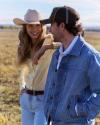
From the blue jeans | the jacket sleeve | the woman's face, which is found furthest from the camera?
the woman's face

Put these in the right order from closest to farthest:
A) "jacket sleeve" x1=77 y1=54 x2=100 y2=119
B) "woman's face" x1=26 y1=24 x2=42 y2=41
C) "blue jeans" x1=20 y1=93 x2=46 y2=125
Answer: "jacket sleeve" x1=77 y1=54 x2=100 y2=119 < "blue jeans" x1=20 y1=93 x2=46 y2=125 < "woman's face" x1=26 y1=24 x2=42 y2=41

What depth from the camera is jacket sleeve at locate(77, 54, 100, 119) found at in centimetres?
419

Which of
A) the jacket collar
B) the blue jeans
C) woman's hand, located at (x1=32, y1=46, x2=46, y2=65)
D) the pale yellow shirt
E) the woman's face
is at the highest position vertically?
the jacket collar

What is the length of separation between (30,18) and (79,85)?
1.58 metres

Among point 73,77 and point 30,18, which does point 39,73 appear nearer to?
point 30,18

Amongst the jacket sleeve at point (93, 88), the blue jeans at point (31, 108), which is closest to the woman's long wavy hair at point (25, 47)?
the blue jeans at point (31, 108)

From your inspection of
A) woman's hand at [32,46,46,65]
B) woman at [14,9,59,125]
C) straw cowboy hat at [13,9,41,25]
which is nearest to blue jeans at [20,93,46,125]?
woman at [14,9,59,125]

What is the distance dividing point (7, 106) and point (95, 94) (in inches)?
256

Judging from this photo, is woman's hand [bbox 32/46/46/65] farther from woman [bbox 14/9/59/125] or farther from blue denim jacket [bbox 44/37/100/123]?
blue denim jacket [bbox 44/37/100/123]

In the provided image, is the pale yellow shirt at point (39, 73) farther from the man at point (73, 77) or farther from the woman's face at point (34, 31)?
the man at point (73, 77)

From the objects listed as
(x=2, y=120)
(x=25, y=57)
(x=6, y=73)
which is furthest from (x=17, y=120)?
(x=6, y=73)

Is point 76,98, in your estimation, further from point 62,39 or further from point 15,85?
point 15,85

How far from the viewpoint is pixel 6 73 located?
17.1 meters

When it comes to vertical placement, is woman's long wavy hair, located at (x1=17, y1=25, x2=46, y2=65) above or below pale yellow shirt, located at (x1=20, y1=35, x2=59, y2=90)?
above
